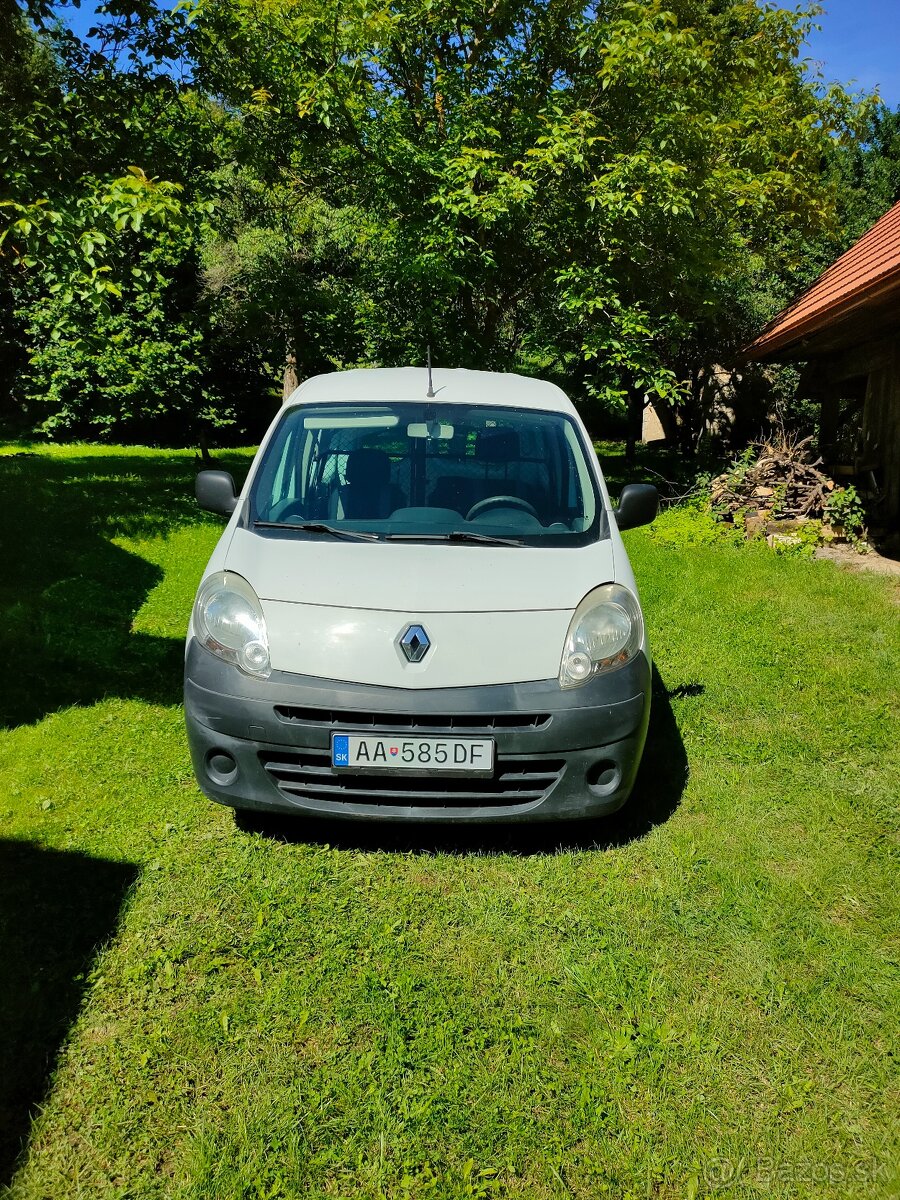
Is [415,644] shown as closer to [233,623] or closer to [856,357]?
[233,623]

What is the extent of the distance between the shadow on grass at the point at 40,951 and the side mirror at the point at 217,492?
1730mm

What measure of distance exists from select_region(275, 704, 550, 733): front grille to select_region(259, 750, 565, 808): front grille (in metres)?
0.13

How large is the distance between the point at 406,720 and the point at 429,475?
1.47 meters

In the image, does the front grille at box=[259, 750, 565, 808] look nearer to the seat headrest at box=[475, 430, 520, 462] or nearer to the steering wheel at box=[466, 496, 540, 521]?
the steering wheel at box=[466, 496, 540, 521]

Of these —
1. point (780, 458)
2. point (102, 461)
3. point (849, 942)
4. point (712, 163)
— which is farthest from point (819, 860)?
point (102, 461)

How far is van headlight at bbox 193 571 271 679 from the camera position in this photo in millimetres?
3396

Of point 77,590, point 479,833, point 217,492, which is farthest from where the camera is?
point 77,590

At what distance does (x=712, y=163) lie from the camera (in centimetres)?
1295

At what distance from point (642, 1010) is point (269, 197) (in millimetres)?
15732

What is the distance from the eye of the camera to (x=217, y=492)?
4.39 m

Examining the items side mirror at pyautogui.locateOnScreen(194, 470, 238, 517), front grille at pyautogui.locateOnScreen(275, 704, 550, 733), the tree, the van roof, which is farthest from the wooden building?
front grille at pyautogui.locateOnScreen(275, 704, 550, 733)

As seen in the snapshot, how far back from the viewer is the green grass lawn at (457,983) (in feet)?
7.41

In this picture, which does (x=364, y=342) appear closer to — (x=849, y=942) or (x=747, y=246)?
(x=747, y=246)

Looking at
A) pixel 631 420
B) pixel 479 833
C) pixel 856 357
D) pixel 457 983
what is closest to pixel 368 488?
pixel 479 833
